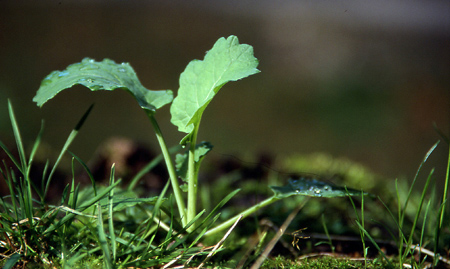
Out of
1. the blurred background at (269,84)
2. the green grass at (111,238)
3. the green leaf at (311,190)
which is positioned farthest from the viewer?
the blurred background at (269,84)

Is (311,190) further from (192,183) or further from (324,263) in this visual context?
(192,183)

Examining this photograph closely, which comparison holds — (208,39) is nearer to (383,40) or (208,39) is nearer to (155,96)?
(383,40)

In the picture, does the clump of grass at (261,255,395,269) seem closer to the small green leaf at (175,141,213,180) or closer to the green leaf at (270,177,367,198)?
the green leaf at (270,177,367,198)

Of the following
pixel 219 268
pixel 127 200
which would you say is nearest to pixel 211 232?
pixel 219 268

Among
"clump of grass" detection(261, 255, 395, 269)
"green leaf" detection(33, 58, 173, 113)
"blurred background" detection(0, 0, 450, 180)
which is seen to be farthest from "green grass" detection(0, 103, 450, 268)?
"blurred background" detection(0, 0, 450, 180)

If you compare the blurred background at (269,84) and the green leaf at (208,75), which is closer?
the green leaf at (208,75)

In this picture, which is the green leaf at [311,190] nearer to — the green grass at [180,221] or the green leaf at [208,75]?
the green grass at [180,221]

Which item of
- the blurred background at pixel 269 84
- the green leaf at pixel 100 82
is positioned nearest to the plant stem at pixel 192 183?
the green leaf at pixel 100 82
